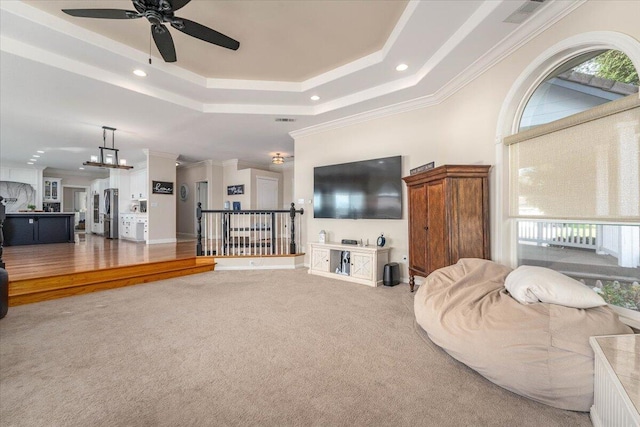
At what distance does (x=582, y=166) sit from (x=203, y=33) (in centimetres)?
350

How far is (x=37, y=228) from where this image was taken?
26.5ft

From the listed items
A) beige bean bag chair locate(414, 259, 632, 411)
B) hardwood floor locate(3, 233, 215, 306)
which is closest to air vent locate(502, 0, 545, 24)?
beige bean bag chair locate(414, 259, 632, 411)

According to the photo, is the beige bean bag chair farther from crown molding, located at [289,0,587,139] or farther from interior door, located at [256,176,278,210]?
interior door, located at [256,176,278,210]

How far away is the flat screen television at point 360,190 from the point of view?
14.7 feet

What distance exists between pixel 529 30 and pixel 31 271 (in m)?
7.07

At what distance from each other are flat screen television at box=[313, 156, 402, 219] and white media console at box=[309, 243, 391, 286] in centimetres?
61

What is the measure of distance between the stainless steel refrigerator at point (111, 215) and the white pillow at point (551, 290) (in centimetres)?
1137

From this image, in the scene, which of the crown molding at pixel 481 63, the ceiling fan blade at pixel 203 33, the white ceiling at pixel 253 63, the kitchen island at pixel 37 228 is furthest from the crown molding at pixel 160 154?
the ceiling fan blade at pixel 203 33

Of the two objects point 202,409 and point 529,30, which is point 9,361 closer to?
point 202,409

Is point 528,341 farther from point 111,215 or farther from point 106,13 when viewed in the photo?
point 111,215

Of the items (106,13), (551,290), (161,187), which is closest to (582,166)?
(551,290)

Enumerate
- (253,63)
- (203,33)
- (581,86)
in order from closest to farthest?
(581,86)
(203,33)
(253,63)

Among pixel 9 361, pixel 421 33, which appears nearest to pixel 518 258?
pixel 421 33

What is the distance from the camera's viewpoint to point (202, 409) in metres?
1.59
